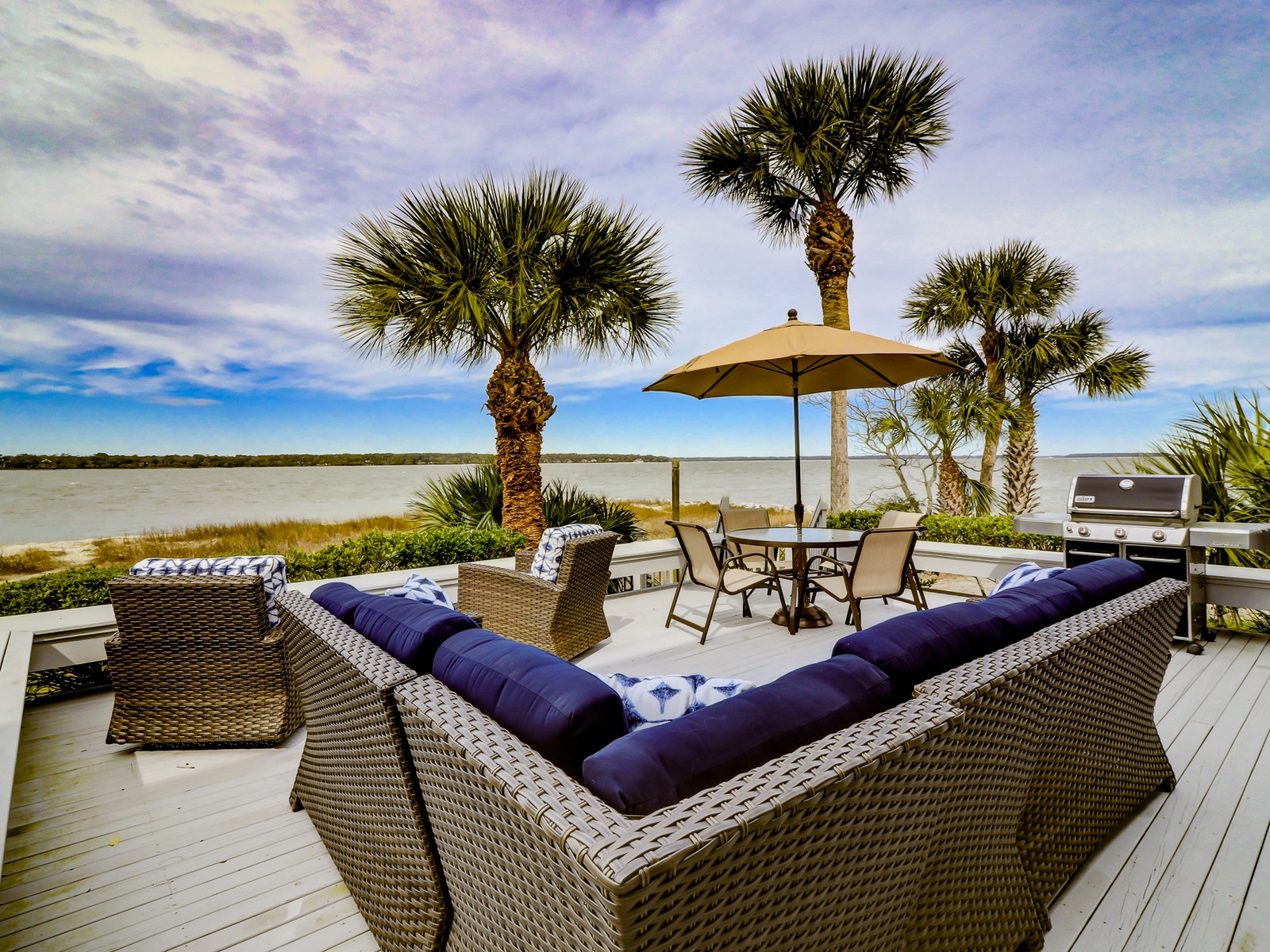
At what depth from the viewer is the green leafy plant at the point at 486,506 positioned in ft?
21.1

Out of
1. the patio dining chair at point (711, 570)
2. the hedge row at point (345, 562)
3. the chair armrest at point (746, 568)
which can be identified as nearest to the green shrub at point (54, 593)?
the hedge row at point (345, 562)

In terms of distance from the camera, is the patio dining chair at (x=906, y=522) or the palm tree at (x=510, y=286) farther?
the palm tree at (x=510, y=286)

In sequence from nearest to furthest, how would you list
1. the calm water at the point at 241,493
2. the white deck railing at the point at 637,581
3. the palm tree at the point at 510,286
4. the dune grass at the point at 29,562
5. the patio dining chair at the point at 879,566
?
1. the white deck railing at the point at 637,581
2. the patio dining chair at the point at 879,566
3. the dune grass at the point at 29,562
4. the palm tree at the point at 510,286
5. the calm water at the point at 241,493

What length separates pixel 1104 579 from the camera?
190 cm

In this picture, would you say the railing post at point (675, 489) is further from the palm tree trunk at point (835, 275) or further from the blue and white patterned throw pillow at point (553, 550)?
the blue and white patterned throw pillow at point (553, 550)

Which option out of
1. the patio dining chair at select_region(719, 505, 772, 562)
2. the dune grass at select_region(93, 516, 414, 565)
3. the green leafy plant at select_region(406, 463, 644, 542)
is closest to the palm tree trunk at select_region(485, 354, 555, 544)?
the green leafy plant at select_region(406, 463, 644, 542)

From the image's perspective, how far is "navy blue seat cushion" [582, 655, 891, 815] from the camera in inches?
30.4

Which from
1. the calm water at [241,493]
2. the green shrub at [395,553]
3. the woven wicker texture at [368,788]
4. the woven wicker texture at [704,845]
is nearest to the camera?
the woven wicker texture at [704,845]

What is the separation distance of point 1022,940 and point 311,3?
805cm

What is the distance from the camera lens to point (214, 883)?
1.67m

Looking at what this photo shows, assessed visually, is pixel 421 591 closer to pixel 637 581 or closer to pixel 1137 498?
pixel 637 581

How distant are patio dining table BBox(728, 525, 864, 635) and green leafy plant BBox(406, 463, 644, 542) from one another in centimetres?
250

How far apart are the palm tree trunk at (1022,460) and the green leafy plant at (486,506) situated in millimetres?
7059

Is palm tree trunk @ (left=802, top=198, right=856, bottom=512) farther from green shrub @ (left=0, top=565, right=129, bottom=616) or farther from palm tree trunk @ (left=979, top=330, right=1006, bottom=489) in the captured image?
green shrub @ (left=0, top=565, right=129, bottom=616)
